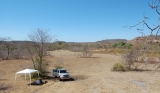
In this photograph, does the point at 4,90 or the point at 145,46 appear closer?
the point at 145,46

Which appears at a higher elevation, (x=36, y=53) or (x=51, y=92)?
(x=36, y=53)

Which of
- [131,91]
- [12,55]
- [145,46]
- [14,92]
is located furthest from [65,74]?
[12,55]

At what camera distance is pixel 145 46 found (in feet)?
9.52

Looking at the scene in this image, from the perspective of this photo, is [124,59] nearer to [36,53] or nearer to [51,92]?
[36,53]

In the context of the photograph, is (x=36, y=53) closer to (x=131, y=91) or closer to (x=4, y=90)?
(x=4, y=90)

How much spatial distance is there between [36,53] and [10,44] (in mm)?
24425

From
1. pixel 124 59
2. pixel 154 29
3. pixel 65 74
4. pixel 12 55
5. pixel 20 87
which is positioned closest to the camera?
pixel 154 29

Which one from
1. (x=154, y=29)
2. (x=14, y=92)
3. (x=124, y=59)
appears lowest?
(x=14, y=92)

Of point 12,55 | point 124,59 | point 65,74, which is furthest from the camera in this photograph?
point 12,55

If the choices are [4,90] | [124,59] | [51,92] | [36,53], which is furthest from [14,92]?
[124,59]

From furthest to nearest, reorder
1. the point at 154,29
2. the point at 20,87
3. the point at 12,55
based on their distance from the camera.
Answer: the point at 12,55
the point at 20,87
the point at 154,29

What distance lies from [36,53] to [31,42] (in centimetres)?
163

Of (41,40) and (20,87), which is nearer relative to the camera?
(20,87)

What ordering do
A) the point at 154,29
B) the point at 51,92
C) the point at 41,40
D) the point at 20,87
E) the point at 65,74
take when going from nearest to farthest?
1. the point at 154,29
2. the point at 51,92
3. the point at 20,87
4. the point at 65,74
5. the point at 41,40
